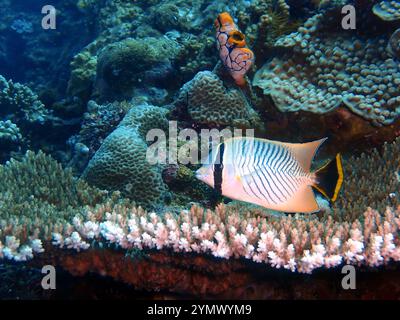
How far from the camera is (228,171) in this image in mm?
2248

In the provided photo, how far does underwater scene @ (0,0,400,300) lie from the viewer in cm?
250

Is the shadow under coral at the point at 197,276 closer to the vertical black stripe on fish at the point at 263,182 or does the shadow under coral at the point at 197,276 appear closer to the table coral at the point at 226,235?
the table coral at the point at 226,235

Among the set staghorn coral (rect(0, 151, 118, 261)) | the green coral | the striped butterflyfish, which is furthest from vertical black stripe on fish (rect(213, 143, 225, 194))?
the green coral

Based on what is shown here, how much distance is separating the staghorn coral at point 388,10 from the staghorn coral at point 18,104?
7.30 m

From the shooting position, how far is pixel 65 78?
1145 cm

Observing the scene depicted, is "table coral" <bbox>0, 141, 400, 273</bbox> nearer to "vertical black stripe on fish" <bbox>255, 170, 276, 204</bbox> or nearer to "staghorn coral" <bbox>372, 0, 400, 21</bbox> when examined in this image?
"vertical black stripe on fish" <bbox>255, 170, 276, 204</bbox>

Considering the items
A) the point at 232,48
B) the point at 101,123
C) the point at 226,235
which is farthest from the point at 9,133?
the point at 226,235

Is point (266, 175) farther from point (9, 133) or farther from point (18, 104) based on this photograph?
point (18, 104)

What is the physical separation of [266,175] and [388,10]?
11.3 ft

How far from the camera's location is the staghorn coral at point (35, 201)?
2846 millimetres

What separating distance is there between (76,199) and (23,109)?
5.46 m

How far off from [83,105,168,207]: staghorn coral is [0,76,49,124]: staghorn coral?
15.1ft
